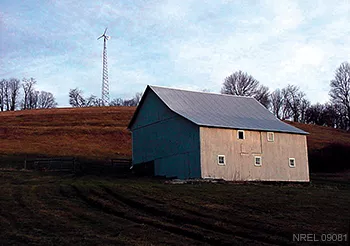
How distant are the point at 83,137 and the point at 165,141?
1058 inches

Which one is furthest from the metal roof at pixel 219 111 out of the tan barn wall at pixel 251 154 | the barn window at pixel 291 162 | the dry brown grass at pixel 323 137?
the dry brown grass at pixel 323 137

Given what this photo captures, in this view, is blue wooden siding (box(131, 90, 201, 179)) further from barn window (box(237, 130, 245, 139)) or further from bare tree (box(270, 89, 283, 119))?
bare tree (box(270, 89, 283, 119))

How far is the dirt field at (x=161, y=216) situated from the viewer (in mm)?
15398

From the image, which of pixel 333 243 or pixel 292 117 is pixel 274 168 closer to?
pixel 333 243

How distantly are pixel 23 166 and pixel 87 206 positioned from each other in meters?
23.4

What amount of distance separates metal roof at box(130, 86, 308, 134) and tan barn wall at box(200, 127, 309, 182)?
0.62 m

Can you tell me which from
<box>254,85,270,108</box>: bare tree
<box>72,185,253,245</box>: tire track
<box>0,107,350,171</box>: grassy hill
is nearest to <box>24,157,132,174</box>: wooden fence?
<box>0,107,350,171</box>: grassy hill

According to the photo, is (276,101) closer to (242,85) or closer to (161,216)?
(242,85)

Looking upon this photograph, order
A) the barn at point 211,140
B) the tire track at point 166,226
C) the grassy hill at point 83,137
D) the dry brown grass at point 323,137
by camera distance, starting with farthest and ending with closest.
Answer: the dry brown grass at point 323,137, the grassy hill at point 83,137, the barn at point 211,140, the tire track at point 166,226

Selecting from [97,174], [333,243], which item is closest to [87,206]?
[333,243]

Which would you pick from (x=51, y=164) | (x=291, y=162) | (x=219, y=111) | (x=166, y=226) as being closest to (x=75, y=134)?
(x=51, y=164)

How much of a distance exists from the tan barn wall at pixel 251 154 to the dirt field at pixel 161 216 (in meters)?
7.62

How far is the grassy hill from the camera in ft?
180

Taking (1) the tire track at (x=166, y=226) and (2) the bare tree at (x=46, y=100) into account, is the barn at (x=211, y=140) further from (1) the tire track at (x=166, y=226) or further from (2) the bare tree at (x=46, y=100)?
(2) the bare tree at (x=46, y=100)
